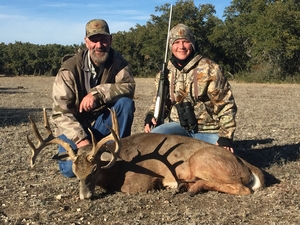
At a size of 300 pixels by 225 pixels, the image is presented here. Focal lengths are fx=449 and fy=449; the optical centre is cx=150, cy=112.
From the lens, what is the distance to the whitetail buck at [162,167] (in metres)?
4.72

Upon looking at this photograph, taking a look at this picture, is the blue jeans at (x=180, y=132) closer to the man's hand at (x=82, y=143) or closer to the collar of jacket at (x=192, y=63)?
the collar of jacket at (x=192, y=63)

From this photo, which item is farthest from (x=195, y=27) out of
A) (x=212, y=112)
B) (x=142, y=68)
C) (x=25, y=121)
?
(x=212, y=112)

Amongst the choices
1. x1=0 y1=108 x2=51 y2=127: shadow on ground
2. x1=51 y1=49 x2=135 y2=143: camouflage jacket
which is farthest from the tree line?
x1=51 y1=49 x2=135 y2=143: camouflage jacket

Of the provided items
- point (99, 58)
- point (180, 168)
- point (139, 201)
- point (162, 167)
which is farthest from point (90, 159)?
point (99, 58)

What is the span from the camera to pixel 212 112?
19.5 ft

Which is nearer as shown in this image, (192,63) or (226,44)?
(192,63)

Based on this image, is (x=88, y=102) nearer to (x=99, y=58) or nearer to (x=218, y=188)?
(x=99, y=58)

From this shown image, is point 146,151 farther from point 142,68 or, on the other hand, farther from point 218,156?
point 142,68

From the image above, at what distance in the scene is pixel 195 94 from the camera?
19.3 feet

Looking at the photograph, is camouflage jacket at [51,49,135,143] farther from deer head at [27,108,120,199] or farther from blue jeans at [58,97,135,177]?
deer head at [27,108,120,199]

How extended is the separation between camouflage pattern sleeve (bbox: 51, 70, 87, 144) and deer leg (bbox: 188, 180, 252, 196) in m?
1.48

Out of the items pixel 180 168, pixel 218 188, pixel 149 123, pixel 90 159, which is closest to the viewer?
pixel 90 159

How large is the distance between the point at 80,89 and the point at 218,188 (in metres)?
2.23

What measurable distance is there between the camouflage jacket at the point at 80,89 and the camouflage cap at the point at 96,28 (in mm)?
327
